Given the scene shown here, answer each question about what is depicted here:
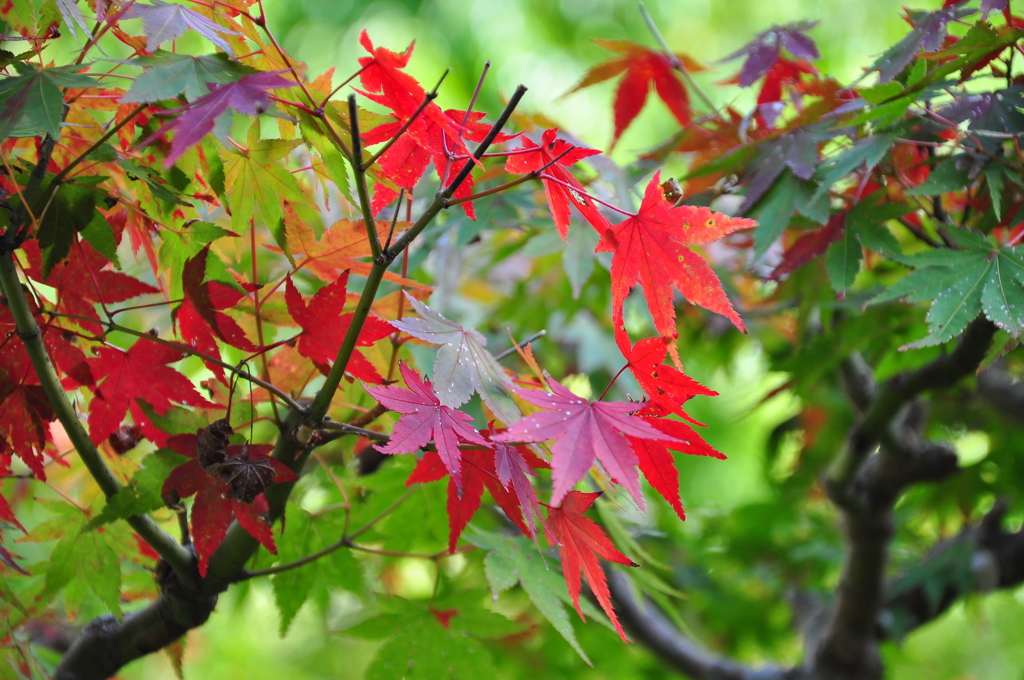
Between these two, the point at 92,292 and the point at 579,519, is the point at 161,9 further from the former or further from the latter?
the point at 579,519

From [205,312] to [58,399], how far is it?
11 cm

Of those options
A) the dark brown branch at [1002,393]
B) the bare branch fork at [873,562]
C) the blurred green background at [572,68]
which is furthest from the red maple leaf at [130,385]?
the blurred green background at [572,68]

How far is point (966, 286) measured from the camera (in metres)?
0.59

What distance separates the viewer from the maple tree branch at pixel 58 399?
442 mm

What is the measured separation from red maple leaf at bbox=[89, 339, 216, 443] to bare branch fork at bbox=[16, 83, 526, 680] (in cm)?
3

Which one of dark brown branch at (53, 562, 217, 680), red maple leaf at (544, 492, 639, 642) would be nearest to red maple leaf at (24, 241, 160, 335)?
dark brown branch at (53, 562, 217, 680)

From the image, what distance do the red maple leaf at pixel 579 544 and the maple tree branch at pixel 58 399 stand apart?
27 centimetres

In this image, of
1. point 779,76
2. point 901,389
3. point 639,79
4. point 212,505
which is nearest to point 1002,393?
point 901,389

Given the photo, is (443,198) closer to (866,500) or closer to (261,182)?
(261,182)

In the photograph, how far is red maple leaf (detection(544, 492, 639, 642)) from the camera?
0.47 metres

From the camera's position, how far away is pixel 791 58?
1019 millimetres

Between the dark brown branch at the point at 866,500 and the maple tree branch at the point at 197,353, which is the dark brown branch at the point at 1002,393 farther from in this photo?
the maple tree branch at the point at 197,353

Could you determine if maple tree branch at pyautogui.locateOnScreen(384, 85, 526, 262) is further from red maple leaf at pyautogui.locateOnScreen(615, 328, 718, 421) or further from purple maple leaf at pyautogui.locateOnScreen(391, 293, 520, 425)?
red maple leaf at pyautogui.locateOnScreen(615, 328, 718, 421)

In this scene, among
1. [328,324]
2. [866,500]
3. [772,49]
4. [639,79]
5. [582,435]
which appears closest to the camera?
[582,435]
